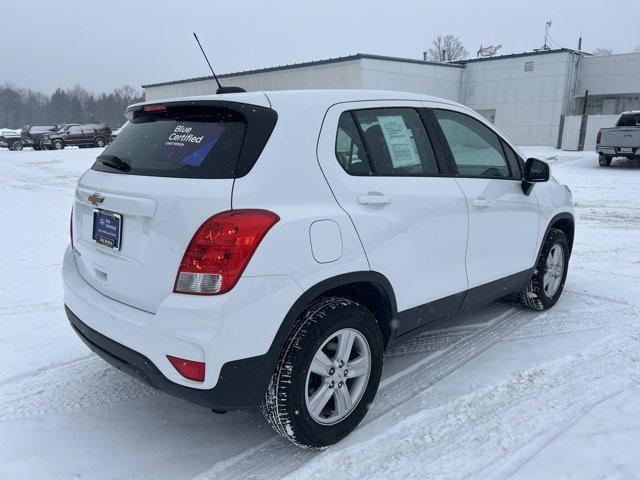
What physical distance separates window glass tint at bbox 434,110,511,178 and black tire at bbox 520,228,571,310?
3.11ft

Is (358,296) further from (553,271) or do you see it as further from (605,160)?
(605,160)

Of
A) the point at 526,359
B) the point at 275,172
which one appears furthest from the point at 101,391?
the point at 526,359

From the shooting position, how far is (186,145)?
2.49 m

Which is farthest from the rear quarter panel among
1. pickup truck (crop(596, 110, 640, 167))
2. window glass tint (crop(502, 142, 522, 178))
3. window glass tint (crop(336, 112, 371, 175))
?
pickup truck (crop(596, 110, 640, 167))

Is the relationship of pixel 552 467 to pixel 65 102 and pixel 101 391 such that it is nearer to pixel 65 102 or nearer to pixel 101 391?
pixel 101 391

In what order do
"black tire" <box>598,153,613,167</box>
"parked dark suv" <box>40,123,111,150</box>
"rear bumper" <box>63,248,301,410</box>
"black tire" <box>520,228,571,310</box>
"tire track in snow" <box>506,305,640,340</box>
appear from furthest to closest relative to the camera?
1. "parked dark suv" <box>40,123,111,150</box>
2. "black tire" <box>598,153,613,167</box>
3. "black tire" <box>520,228,571,310</box>
4. "tire track in snow" <box>506,305,640,340</box>
5. "rear bumper" <box>63,248,301,410</box>

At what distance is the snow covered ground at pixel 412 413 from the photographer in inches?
99.0

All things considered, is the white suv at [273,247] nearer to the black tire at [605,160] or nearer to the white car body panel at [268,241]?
the white car body panel at [268,241]

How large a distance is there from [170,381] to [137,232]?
0.69 meters

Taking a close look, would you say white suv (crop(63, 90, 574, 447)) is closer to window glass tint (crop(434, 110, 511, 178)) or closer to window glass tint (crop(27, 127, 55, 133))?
window glass tint (crop(434, 110, 511, 178))

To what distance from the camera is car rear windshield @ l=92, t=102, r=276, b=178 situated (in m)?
2.32

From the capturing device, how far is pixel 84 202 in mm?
2816

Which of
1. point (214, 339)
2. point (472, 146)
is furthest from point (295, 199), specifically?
point (472, 146)

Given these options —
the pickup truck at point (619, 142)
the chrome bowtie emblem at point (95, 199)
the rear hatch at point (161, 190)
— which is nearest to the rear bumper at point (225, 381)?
the rear hatch at point (161, 190)
